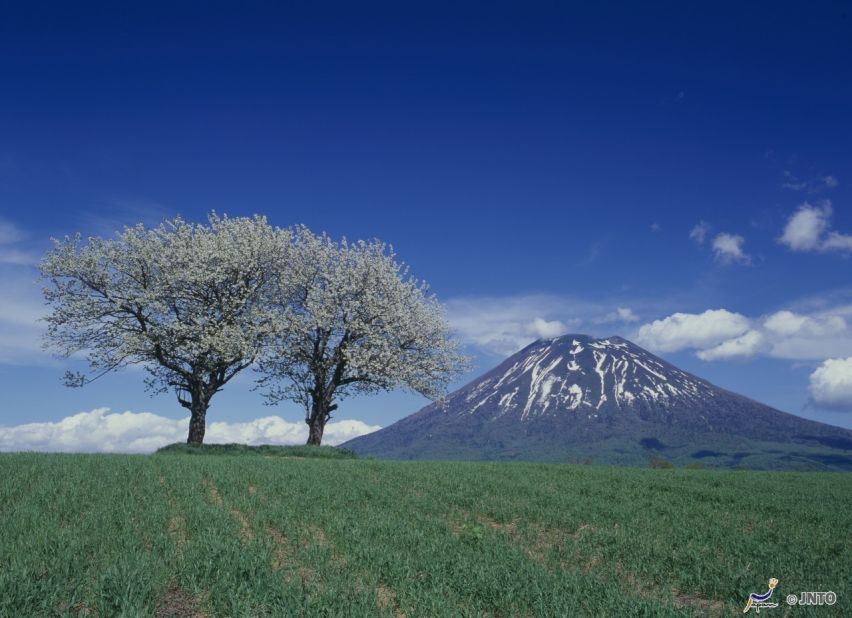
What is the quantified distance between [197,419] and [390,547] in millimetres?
41004

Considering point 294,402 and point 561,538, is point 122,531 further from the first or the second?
point 294,402

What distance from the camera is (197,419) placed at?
165 ft

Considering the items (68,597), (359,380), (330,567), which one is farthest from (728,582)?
(359,380)

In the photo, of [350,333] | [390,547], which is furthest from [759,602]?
[350,333]

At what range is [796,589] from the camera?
38.3ft

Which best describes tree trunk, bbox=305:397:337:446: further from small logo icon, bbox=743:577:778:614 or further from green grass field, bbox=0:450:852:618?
small logo icon, bbox=743:577:778:614

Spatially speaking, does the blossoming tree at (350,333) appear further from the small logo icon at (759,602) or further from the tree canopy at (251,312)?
the small logo icon at (759,602)

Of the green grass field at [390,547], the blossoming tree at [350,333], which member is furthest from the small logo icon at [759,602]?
the blossoming tree at [350,333]

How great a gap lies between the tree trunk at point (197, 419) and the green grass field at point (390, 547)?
24.6 metres

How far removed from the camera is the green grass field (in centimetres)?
1001

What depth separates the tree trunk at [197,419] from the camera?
50.1m

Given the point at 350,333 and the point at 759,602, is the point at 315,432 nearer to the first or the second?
the point at 350,333

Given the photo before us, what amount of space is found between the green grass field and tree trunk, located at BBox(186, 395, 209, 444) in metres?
24.6

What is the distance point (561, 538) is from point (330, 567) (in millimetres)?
6811
